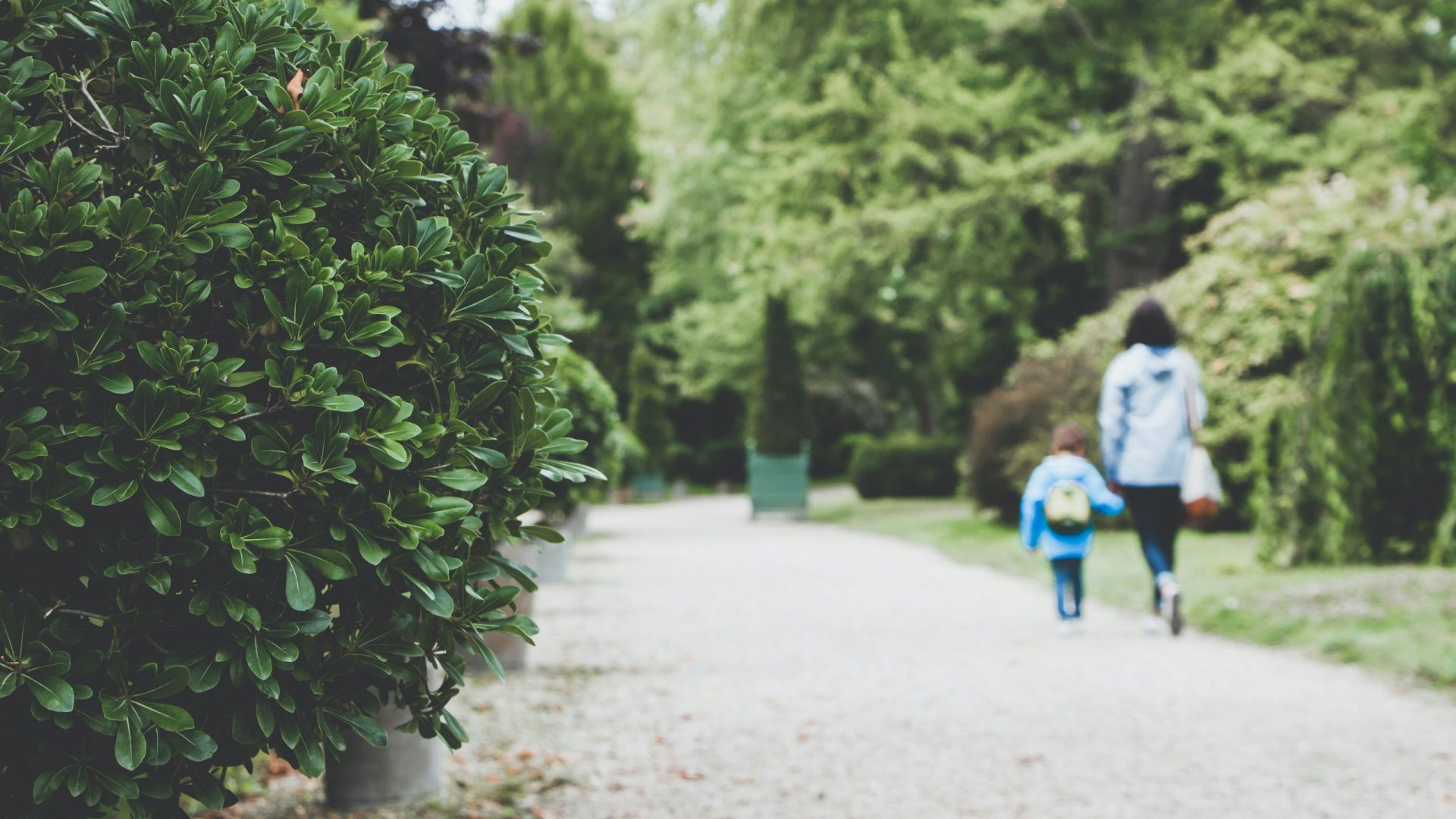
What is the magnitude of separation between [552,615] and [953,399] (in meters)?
20.6

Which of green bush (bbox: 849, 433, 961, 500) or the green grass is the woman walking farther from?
green bush (bbox: 849, 433, 961, 500)

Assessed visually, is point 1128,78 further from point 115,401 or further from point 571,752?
point 115,401

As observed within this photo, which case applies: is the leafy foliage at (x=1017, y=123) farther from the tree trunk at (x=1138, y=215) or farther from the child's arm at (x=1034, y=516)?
the child's arm at (x=1034, y=516)

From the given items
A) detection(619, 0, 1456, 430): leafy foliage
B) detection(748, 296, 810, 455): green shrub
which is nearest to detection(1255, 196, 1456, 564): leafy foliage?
detection(619, 0, 1456, 430): leafy foliage

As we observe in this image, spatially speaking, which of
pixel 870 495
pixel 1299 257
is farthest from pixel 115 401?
pixel 870 495

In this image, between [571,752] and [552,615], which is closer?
[571,752]

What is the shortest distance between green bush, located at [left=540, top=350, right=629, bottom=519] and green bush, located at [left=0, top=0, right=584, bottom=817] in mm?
5702

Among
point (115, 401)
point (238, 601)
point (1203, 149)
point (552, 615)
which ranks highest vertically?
point (1203, 149)

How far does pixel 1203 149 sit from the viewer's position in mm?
16125

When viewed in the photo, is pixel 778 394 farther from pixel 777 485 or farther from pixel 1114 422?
pixel 1114 422

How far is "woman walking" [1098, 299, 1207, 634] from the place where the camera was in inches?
274

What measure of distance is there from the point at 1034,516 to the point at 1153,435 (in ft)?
2.94

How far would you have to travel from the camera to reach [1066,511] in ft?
23.9

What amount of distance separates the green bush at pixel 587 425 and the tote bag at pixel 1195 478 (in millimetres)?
3620
